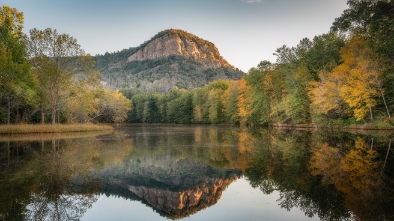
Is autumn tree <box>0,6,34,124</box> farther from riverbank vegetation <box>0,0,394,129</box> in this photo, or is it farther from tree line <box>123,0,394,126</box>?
tree line <box>123,0,394,126</box>

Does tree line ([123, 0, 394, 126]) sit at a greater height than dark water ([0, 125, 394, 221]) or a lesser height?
greater

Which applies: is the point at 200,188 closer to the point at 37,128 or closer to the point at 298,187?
the point at 298,187

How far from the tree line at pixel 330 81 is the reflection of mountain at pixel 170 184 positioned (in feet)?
87.8

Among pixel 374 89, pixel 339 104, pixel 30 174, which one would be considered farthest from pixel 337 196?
pixel 339 104

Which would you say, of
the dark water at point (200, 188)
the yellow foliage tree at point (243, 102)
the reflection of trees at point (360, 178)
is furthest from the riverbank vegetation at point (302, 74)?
the dark water at point (200, 188)

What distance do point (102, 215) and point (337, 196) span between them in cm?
704

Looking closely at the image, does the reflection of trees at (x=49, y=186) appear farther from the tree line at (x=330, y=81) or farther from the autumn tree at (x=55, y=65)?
the tree line at (x=330, y=81)

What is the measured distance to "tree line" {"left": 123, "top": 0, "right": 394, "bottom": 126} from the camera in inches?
1393

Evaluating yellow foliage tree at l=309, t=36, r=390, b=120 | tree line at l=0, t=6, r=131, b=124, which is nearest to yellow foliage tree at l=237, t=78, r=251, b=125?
yellow foliage tree at l=309, t=36, r=390, b=120

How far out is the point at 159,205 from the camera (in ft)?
30.7

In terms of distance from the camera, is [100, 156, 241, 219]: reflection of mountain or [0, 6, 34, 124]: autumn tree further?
[0, 6, 34, 124]: autumn tree

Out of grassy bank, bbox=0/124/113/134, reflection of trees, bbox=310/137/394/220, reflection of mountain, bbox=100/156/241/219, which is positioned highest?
grassy bank, bbox=0/124/113/134

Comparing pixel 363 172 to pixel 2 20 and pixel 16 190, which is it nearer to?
pixel 16 190

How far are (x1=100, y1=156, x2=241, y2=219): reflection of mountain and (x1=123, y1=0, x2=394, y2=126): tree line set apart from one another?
2675 centimetres
